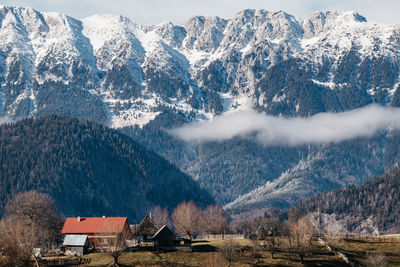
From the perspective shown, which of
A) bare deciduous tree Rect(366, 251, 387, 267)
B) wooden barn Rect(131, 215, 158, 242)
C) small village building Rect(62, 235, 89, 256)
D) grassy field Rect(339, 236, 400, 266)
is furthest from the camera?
wooden barn Rect(131, 215, 158, 242)

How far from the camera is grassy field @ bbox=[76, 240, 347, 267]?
159500 millimetres

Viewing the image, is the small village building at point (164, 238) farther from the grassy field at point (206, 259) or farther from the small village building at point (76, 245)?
the small village building at point (76, 245)

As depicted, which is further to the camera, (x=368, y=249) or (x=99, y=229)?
(x=99, y=229)

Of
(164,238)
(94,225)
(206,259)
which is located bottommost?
(206,259)

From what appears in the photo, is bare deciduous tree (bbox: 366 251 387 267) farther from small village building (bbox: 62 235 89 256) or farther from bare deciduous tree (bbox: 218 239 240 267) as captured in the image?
small village building (bbox: 62 235 89 256)

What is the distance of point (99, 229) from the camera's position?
18650 centimetres

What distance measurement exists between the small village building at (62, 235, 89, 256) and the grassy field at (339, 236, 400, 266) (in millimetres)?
67805

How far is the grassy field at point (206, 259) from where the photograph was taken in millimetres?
159500

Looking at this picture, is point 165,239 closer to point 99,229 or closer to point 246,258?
point 99,229

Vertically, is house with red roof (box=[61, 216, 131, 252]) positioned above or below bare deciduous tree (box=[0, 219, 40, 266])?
above

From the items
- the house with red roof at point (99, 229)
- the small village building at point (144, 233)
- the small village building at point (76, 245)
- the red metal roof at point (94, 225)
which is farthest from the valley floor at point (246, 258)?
the red metal roof at point (94, 225)

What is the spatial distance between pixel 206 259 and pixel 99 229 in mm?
37115

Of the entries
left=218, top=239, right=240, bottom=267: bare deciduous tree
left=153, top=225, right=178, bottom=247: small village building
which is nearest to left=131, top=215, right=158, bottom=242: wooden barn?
left=153, top=225, right=178, bottom=247: small village building

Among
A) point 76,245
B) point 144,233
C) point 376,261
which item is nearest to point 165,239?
point 144,233
